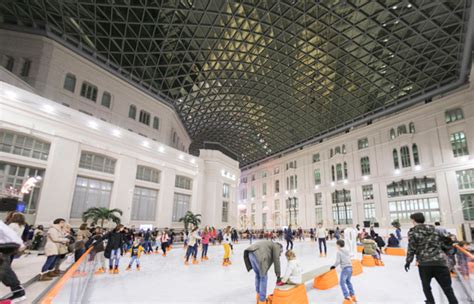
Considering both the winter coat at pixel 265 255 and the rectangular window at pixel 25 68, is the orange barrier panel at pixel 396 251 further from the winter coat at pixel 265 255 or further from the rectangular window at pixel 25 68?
the rectangular window at pixel 25 68

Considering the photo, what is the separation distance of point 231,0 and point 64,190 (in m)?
21.8

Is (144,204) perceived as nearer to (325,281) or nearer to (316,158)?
(325,281)

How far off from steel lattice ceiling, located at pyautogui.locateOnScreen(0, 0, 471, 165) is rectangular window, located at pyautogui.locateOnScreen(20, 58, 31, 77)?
11.3 feet

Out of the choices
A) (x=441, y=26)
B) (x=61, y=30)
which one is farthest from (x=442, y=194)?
(x=61, y=30)

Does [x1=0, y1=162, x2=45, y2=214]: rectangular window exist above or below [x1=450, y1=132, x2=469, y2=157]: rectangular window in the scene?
below

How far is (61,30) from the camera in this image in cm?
2355

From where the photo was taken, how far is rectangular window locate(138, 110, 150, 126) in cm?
3052

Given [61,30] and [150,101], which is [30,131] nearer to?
[61,30]

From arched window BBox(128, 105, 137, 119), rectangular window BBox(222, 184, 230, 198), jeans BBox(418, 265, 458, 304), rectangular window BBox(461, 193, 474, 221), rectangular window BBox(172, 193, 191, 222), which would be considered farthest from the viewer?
rectangular window BBox(222, 184, 230, 198)

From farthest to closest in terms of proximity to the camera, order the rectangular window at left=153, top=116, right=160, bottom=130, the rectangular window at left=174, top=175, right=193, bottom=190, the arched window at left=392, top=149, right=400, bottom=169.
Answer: the arched window at left=392, top=149, right=400, bottom=169 → the rectangular window at left=153, top=116, right=160, bottom=130 → the rectangular window at left=174, top=175, right=193, bottom=190

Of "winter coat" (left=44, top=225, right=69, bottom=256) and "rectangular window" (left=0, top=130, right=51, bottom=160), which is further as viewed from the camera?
"rectangular window" (left=0, top=130, right=51, bottom=160)

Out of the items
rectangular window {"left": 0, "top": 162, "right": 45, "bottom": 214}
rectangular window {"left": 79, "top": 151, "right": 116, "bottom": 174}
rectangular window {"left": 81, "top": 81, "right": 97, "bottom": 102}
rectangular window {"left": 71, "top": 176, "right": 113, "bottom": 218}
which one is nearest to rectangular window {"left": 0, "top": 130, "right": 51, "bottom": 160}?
rectangular window {"left": 0, "top": 162, "right": 45, "bottom": 214}

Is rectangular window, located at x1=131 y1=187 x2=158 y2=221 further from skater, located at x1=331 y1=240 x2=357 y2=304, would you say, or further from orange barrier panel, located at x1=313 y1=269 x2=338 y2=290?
skater, located at x1=331 y1=240 x2=357 y2=304

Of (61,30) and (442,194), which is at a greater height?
(61,30)
